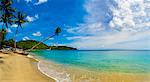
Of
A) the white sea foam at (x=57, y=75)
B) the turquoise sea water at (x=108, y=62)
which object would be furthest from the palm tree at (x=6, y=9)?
the white sea foam at (x=57, y=75)

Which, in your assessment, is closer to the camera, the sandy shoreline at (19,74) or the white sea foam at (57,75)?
the sandy shoreline at (19,74)

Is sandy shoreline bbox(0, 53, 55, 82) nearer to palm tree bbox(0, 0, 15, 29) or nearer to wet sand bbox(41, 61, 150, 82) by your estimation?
wet sand bbox(41, 61, 150, 82)

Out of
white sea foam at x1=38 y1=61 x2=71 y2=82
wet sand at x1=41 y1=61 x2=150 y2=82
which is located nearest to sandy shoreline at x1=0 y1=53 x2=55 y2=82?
white sea foam at x1=38 y1=61 x2=71 y2=82

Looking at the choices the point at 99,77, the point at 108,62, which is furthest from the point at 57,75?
the point at 108,62

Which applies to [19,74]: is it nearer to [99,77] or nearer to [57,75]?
[57,75]

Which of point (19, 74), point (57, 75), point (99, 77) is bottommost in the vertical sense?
point (99, 77)

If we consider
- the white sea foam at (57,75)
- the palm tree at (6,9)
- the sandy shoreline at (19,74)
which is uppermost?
the palm tree at (6,9)

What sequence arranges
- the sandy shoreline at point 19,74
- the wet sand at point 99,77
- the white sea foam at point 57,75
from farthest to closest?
1. the wet sand at point 99,77
2. the white sea foam at point 57,75
3. the sandy shoreline at point 19,74

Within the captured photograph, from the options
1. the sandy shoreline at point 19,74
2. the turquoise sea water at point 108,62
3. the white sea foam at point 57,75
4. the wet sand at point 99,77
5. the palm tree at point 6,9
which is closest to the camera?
the sandy shoreline at point 19,74

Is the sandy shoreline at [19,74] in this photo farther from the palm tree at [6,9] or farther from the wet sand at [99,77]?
the palm tree at [6,9]

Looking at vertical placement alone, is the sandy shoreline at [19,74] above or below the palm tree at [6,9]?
below

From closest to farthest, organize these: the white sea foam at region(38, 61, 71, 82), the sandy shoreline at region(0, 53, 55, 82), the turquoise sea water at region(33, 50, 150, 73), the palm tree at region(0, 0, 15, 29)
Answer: the sandy shoreline at region(0, 53, 55, 82) < the white sea foam at region(38, 61, 71, 82) < the turquoise sea water at region(33, 50, 150, 73) < the palm tree at region(0, 0, 15, 29)

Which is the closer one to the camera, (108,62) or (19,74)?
(19,74)

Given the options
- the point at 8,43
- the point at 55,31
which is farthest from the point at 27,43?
the point at 55,31
